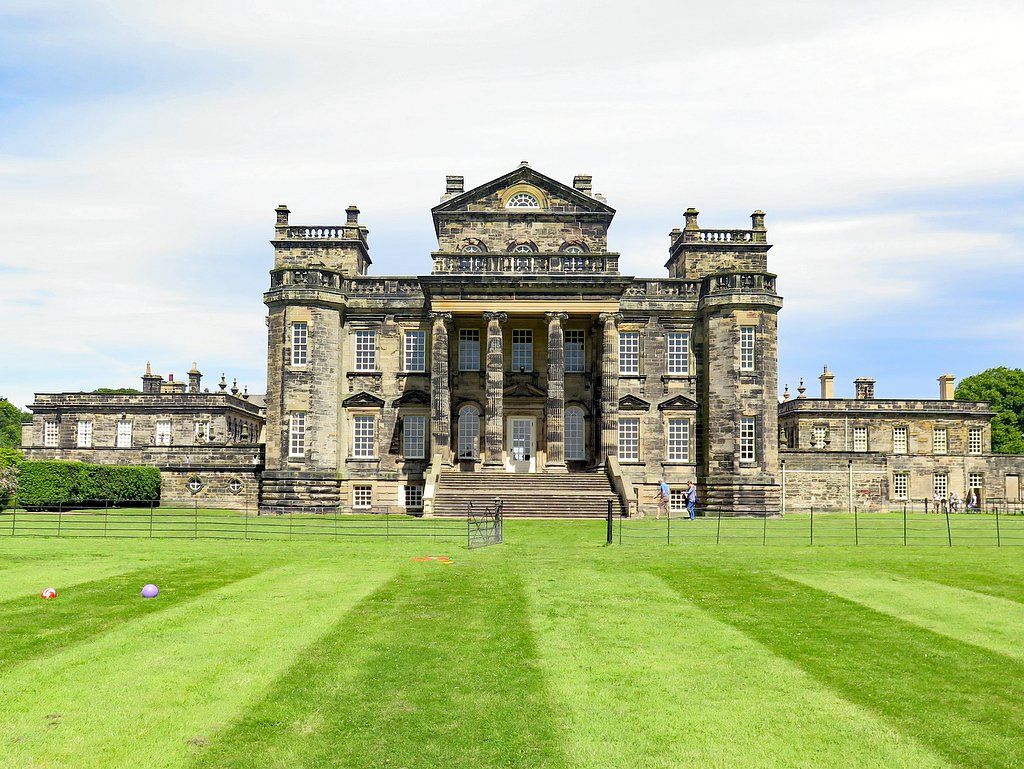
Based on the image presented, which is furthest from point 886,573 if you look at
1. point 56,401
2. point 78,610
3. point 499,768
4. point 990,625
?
point 56,401

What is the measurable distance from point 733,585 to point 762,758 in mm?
10263

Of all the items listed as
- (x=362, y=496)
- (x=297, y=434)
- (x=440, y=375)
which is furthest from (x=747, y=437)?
(x=297, y=434)

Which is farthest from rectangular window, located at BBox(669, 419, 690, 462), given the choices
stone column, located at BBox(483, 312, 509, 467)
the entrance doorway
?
stone column, located at BBox(483, 312, 509, 467)

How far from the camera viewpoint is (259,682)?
1028 centimetres

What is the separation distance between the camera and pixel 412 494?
151 feet

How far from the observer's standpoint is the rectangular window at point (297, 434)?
4444 centimetres

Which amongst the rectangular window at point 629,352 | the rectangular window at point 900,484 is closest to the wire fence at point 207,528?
the rectangular window at point 629,352

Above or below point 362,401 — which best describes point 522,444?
below

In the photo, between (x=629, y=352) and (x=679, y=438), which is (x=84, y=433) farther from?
(x=679, y=438)

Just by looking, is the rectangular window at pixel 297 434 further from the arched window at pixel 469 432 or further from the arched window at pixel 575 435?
the arched window at pixel 575 435

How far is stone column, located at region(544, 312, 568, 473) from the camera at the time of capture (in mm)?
42938

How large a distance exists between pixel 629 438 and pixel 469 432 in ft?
28.7

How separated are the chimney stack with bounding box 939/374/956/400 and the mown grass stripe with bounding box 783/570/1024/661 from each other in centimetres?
5432

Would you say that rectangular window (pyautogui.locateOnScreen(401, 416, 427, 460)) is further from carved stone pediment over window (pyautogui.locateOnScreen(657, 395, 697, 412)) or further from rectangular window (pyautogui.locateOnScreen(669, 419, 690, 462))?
rectangular window (pyautogui.locateOnScreen(669, 419, 690, 462))
